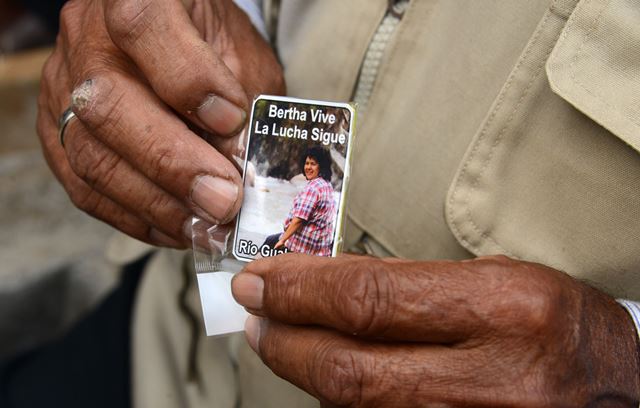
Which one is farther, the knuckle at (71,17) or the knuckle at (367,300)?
the knuckle at (71,17)

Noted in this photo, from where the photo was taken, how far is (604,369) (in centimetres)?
69

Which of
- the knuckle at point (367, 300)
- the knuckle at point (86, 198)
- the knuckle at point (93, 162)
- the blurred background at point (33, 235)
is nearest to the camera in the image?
the knuckle at point (367, 300)

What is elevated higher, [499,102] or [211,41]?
[499,102]

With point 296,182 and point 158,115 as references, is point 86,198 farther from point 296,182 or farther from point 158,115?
point 296,182

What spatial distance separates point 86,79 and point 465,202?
0.55 meters

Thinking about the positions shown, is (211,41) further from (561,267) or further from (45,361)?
(45,361)

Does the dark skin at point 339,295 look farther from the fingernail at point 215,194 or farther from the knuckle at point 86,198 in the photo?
the knuckle at point 86,198

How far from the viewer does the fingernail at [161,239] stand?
0.94 meters

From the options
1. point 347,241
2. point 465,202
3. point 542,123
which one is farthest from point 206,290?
point 542,123

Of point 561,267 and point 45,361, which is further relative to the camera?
point 45,361

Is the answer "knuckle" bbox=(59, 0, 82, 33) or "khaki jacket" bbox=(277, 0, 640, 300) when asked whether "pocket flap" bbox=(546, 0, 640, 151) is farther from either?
"knuckle" bbox=(59, 0, 82, 33)

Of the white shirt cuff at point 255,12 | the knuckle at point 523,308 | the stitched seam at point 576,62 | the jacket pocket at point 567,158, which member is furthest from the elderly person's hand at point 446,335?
the white shirt cuff at point 255,12

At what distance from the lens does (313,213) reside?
31.3 inches

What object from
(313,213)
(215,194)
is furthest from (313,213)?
(215,194)
